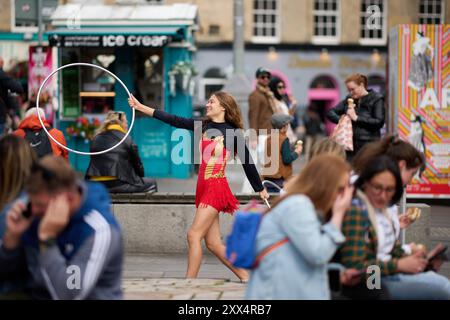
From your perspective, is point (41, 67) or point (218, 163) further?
point (41, 67)

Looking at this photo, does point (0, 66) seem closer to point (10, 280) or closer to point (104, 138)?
point (104, 138)

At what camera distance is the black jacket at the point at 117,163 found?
1171 centimetres

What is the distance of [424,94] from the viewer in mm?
14750

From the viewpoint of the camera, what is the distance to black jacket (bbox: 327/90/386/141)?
12.1 meters

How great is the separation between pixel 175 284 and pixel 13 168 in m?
2.43

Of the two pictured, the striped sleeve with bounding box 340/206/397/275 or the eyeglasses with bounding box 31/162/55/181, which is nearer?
the eyeglasses with bounding box 31/162/55/181

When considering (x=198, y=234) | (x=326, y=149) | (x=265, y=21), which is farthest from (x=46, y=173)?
(x=265, y=21)

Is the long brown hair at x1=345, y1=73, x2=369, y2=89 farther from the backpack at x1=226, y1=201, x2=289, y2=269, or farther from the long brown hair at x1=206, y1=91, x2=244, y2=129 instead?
the backpack at x1=226, y1=201, x2=289, y2=269

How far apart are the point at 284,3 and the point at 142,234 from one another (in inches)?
1412

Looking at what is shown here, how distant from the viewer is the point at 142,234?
11.5 metres

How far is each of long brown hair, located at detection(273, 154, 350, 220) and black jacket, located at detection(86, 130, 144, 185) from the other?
648cm

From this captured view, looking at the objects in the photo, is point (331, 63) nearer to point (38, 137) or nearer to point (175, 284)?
point (38, 137)

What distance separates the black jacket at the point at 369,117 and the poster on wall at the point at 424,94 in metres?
2.51

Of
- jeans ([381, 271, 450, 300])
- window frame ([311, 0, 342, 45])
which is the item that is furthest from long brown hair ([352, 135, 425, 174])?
window frame ([311, 0, 342, 45])
